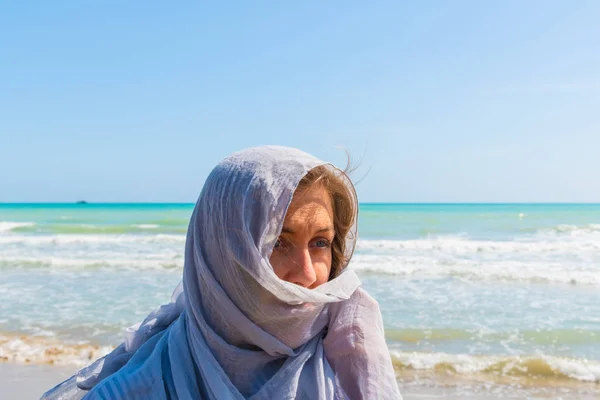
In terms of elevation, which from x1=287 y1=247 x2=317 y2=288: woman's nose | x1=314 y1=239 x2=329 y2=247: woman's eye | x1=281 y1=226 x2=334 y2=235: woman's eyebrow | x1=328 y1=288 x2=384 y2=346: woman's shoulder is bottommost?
x1=328 y1=288 x2=384 y2=346: woman's shoulder

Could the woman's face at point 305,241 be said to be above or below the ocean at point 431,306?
above

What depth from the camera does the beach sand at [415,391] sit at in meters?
4.70

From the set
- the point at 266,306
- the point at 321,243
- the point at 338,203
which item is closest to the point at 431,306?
the point at 338,203

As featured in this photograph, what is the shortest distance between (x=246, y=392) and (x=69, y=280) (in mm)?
10340

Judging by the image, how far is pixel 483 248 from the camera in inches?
677

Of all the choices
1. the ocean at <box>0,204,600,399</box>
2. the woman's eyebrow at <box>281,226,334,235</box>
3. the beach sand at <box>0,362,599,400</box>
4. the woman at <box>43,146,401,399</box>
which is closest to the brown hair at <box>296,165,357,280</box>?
the woman at <box>43,146,401,399</box>

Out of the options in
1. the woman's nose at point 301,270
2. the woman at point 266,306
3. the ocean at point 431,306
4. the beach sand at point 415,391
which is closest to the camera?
→ the woman at point 266,306

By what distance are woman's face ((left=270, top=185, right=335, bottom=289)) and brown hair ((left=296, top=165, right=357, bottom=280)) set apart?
3 cm

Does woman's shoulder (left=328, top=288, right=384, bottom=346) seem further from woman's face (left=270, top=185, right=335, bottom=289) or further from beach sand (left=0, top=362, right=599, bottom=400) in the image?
beach sand (left=0, top=362, right=599, bottom=400)

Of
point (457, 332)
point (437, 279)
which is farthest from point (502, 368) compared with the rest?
point (437, 279)

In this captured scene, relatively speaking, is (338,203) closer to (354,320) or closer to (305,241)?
(305,241)

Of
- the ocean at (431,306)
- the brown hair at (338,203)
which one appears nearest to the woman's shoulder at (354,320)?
the brown hair at (338,203)

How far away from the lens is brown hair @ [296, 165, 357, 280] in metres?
1.54

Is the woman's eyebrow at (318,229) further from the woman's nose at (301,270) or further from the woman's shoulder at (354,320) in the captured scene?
the woman's shoulder at (354,320)
